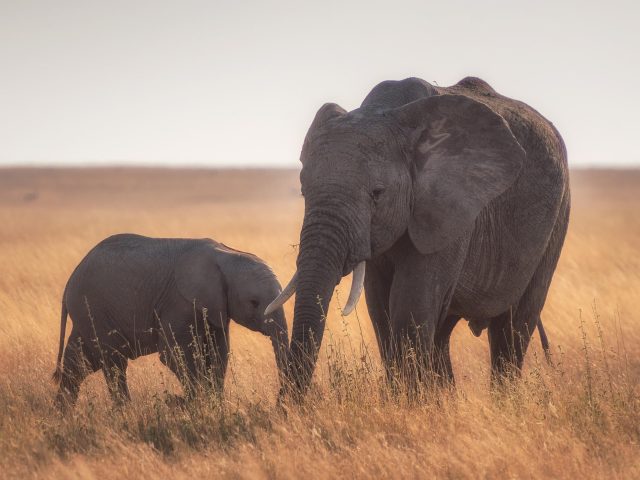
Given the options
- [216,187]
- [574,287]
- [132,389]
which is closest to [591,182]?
[216,187]

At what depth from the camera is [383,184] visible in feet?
21.5

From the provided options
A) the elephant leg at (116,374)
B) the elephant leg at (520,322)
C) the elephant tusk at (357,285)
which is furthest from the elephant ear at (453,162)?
the elephant leg at (116,374)

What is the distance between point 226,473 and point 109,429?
1118 mm

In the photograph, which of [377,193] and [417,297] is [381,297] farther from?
[377,193]

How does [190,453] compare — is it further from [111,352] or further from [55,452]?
[111,352]

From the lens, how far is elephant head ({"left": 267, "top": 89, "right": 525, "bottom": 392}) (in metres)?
6.37

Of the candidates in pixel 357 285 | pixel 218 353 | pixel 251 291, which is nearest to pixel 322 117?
pixel 357 285

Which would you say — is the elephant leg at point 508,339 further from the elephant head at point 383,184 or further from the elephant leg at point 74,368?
the elephant leg at point 74,368

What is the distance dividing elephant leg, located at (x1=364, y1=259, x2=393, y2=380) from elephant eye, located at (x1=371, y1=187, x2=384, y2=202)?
0.81 m

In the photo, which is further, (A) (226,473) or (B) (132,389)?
(B) (132,389)

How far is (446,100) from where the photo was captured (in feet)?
22.4

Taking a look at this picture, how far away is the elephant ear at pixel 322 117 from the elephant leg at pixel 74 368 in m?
2.82

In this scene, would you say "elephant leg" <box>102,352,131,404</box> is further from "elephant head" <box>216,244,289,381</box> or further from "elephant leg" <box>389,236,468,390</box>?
"elephant leg" <box>389,236,468,390</box>

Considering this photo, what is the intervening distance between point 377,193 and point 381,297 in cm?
106
